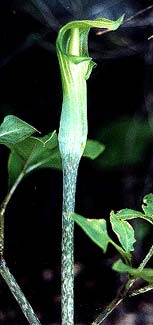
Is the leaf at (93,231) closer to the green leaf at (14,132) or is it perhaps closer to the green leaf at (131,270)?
the green leaf at (131,270)

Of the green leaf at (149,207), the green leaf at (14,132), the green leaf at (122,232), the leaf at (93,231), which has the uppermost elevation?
the green leaf at (14,132)

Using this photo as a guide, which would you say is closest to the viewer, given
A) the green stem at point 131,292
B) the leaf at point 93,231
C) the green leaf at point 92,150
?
the leaf at point 93,231

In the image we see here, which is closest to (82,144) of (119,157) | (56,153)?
(56,153)

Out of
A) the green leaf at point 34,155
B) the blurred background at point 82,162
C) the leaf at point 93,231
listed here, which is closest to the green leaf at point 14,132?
the green leaf at point 34,155

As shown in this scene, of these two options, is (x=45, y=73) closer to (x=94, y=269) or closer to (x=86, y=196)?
(x=86, y=196)

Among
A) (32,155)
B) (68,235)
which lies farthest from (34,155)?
(68,235)

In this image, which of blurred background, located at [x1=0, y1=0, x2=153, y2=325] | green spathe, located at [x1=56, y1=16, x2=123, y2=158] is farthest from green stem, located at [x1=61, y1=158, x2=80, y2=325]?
blurred background, located at [x1=0, y1=0, x2=153, y2=325]

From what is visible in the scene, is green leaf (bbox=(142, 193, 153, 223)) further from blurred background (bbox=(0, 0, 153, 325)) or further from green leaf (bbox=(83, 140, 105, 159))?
blurred background (bbox=(0, 0, 153, 325))

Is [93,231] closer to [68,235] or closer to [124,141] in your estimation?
[68,235]

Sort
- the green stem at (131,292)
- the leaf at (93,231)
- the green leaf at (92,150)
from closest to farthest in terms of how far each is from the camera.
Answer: the leaf at (93,231) → the green stem at (131,292) → the green leaf at (92,150)
